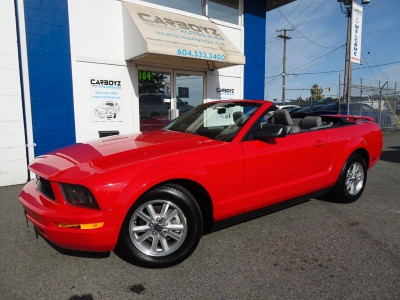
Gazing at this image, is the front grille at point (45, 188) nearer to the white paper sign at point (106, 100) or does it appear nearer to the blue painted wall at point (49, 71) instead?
the blue painted wall at point (49, 71)

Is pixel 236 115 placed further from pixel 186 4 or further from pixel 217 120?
pixel 186 4

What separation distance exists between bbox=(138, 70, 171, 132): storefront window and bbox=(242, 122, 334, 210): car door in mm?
4597

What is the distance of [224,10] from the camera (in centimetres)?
866

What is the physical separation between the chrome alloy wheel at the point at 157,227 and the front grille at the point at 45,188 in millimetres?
732

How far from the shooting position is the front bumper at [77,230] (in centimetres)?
231

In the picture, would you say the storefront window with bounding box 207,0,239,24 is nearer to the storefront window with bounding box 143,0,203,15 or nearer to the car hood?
the storefront window with bounding box 143,0,203,15

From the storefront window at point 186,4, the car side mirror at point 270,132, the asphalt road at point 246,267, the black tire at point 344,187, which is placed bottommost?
the asphalt road at point 246,267

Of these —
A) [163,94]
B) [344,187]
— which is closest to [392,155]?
[344,187]

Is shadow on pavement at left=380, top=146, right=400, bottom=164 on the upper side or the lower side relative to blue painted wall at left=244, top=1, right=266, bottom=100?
lower

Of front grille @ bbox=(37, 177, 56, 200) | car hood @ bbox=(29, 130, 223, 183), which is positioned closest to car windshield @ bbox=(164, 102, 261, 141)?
car hood @ bbox=(29, 130, 223, 183)

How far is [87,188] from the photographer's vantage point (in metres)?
2.31

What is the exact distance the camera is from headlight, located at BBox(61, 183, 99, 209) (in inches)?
91.4

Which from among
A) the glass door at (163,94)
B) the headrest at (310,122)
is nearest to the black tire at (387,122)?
the glass door at (163,94)

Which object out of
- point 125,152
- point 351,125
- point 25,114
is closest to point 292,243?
point 125,152
